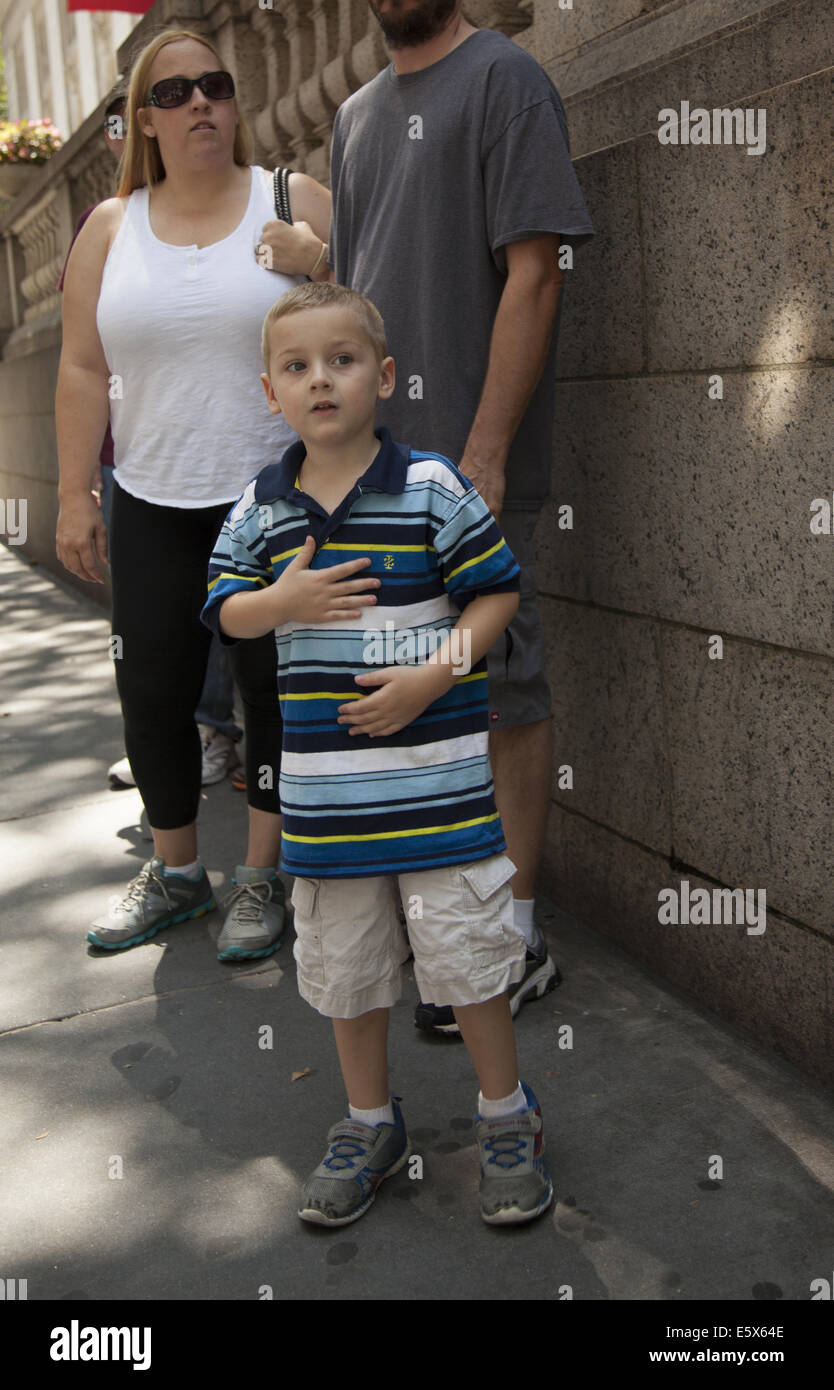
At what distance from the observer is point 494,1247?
7.58 feet

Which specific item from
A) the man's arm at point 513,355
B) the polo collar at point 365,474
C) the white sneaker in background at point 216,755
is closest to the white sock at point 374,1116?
the polo collar at point 365,474

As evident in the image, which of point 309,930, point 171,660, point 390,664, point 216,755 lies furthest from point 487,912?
point 216,755

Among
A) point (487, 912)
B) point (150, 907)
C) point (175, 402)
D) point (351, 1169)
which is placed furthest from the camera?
point (150, 907)

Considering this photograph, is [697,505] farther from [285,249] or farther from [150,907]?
[150,907]

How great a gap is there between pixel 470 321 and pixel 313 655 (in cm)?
108

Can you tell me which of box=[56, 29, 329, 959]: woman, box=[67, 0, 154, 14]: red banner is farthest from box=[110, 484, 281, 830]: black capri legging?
box=[67, 0, 154, 14]: red banner

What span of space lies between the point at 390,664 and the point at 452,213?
119 centimetres

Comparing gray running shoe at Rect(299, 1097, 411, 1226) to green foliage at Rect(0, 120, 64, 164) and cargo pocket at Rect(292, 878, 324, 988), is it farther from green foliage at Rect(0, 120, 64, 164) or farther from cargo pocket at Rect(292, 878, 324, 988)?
green foliage at Rect(0, 120, 64, 164)

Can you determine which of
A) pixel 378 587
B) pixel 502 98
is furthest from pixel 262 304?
pixel 378 587

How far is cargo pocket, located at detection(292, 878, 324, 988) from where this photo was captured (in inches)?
92.7

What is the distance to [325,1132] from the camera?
2701 mm

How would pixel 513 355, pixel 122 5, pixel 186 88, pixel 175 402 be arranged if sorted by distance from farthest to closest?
pixel 122 5 → pixel 175 402 → pixel 186 88 → pixel 513 355

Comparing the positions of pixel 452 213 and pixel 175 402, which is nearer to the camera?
pixel 452 213
